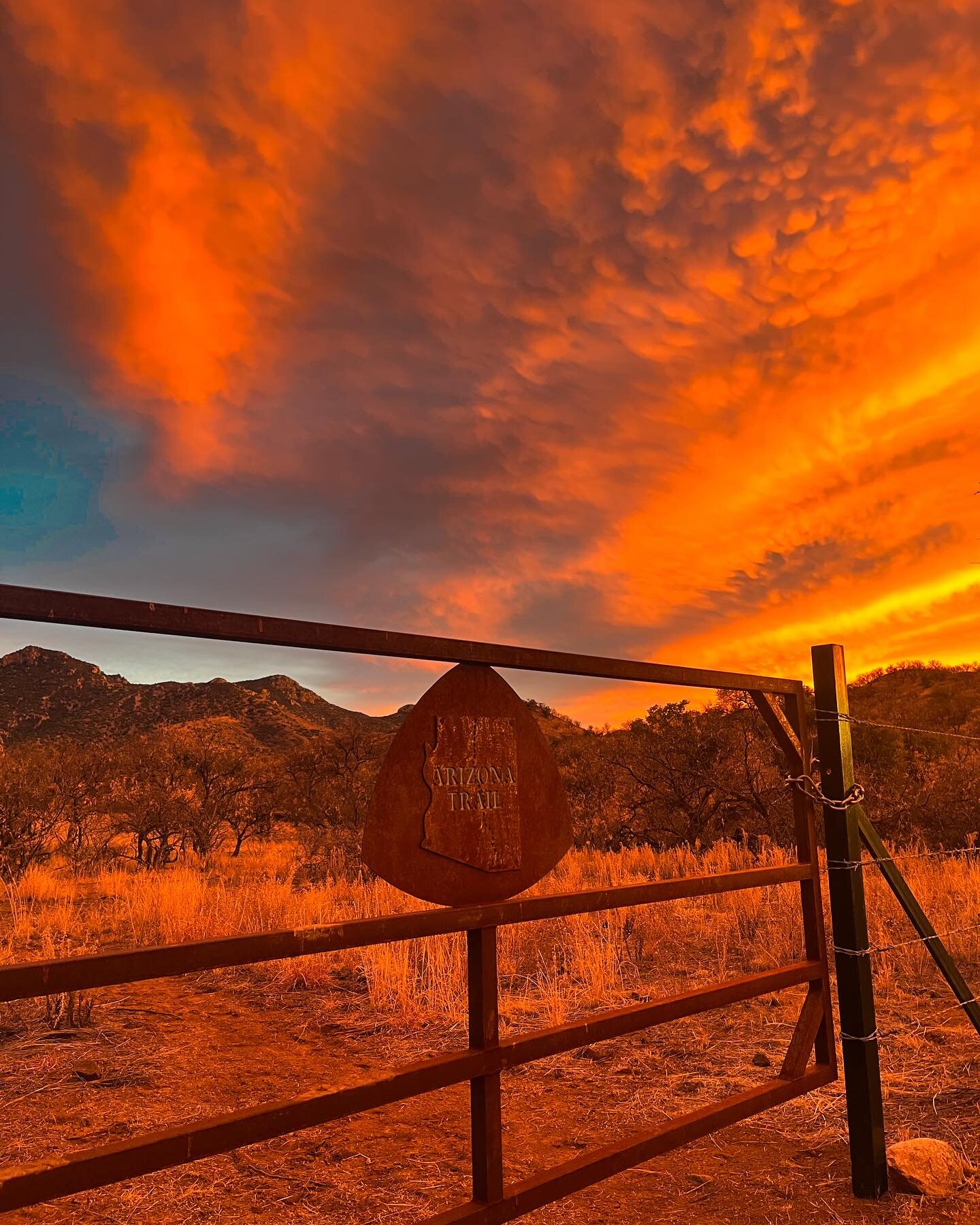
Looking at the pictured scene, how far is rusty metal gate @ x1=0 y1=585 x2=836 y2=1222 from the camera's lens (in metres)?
2.10

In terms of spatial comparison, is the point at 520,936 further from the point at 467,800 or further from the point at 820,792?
the point at 467,800

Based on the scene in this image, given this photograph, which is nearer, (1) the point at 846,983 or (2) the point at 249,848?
(1) the point at 846,983

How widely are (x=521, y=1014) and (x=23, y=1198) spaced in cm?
580

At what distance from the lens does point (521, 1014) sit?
23.7 ft

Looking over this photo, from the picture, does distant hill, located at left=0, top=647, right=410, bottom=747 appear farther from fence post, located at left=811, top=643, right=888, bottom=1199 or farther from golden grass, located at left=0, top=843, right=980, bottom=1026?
fence post, located at left=811, top=643, right=888, bottom=1199

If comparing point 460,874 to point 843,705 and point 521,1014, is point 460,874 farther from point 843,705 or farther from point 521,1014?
point 521,1014

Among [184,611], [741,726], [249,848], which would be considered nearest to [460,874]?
[184,611]

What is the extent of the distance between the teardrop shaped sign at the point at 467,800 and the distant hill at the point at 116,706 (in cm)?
3915

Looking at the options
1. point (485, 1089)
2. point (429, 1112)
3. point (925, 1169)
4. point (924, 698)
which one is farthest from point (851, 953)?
point (924, 698)

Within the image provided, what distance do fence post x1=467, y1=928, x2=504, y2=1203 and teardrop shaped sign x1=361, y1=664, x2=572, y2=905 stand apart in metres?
0.23

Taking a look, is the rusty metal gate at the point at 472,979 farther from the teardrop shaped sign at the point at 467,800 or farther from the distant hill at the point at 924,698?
the distant hill at the point at 924,698

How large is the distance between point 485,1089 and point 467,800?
959mm

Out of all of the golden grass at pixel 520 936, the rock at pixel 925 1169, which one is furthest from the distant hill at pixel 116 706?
the rock at pixel 925 1169

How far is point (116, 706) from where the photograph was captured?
4697 cm
